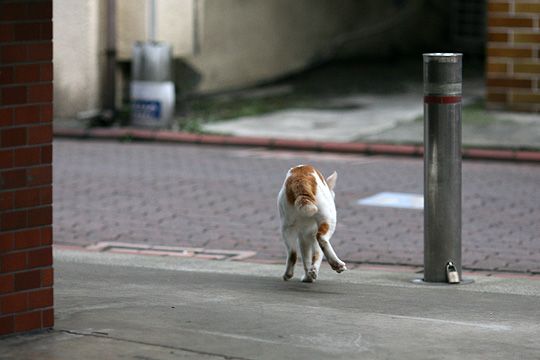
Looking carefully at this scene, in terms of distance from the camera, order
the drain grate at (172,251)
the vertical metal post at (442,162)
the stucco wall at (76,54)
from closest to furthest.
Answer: the vertical metal post at (442,162)
the drain grate at (172,251)
the stucco wall at (76,54)

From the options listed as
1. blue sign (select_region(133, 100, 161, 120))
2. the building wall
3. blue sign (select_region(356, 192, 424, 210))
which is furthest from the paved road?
the building wall

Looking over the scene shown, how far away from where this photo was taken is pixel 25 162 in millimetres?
6363

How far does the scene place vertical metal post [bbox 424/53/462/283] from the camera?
826 centimetres

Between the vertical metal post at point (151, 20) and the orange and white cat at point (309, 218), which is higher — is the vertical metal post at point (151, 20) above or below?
above

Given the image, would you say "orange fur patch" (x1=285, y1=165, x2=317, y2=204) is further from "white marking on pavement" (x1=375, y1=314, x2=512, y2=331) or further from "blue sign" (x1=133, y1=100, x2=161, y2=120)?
→ "blue sign" (x1=133, y1=100, x2=161, y2=120)

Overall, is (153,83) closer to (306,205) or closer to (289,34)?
(289,34)

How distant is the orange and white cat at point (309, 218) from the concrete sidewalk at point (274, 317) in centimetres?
19

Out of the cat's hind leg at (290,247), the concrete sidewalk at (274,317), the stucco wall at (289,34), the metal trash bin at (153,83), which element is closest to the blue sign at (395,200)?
the concrete sidewalk at (274,317)

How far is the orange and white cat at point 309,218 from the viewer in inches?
316

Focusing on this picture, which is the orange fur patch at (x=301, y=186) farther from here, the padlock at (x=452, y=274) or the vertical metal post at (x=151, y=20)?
the vertical metal post at (x=151, y=20)

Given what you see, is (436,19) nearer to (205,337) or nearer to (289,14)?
(289,14)

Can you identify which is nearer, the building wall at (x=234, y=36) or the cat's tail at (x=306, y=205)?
the cat's tail at (x=306, y=205)

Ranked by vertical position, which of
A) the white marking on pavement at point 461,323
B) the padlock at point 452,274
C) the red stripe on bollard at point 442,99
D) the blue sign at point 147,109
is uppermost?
the red stripe on bollard at point 442,99

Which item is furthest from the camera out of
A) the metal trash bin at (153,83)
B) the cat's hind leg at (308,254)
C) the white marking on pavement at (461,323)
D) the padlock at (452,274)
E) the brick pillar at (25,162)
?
the metal trash bin at (153,83)
